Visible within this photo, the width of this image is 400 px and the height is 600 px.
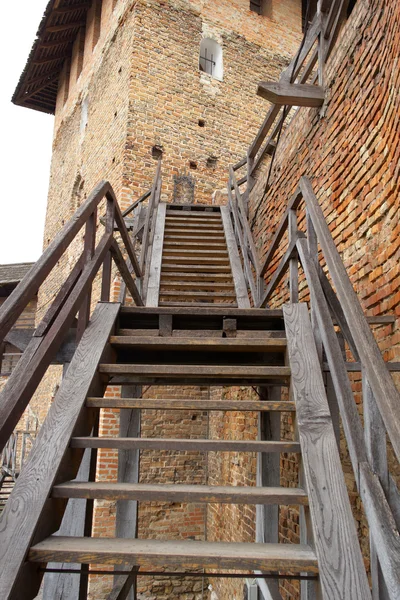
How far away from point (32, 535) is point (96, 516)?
5.83 metres

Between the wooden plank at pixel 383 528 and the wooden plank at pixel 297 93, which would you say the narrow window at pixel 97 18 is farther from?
the wooden plank at pixel 383 528

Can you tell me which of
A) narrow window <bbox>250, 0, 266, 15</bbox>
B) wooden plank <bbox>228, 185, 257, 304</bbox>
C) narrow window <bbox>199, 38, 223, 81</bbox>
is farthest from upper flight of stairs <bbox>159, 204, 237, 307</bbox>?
narrow window <bbox>250, 0, 266, 15</bbox>

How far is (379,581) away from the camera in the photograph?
5.61 feet

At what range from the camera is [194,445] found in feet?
6.98

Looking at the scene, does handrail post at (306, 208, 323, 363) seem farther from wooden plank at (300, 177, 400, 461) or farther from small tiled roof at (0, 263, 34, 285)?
small tiled roof at (0, 263, 34, 285)

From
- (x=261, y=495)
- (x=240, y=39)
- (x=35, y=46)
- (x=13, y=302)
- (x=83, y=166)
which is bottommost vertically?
(x=261, y=495)

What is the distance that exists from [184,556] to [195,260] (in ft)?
16.8

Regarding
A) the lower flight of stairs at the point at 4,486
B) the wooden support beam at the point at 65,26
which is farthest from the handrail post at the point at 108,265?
the wooden support beam at the point at 65,26

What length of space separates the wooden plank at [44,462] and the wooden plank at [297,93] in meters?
3.13

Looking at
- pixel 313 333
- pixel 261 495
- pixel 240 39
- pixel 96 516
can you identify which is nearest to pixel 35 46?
pixel 240 39

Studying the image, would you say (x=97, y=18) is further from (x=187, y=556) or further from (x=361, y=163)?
(x=187, y=556)

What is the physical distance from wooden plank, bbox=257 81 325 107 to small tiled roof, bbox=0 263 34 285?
11.2 meters

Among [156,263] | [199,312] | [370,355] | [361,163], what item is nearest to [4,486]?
[156,263]

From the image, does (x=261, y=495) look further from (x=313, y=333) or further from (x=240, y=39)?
(x=240, y=39)
